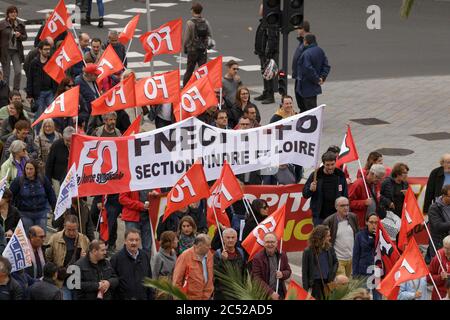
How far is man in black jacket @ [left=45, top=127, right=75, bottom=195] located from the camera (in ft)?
59.1

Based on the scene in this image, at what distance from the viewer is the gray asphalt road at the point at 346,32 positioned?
30.3 meters

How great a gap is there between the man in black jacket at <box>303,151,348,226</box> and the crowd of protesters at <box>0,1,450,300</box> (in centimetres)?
1

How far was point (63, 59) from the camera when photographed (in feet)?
71.3

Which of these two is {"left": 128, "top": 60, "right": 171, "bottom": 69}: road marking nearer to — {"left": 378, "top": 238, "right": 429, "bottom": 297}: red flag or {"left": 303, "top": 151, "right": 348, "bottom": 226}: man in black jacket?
{"left": 303, "top": 151, "right": 348, "bottom": 226}: man in black jacket

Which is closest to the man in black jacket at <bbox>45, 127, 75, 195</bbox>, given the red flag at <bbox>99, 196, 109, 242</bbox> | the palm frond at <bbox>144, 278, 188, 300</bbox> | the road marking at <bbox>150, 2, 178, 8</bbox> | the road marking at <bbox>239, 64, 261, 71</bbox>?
the red flag at <bbox>99, 196, 109, 242</bbox>

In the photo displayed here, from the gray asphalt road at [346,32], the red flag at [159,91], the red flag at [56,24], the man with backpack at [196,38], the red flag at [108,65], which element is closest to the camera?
the red flag at [159,91]

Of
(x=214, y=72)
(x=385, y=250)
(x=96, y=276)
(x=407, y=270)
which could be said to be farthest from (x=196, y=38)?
(x=407, y=270)

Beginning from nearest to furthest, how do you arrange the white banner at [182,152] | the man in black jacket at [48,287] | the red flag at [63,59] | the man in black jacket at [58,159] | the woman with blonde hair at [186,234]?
the man in black jacket at [48,287], the woman with blonde hair at [186,234], the white banner at [182,152], the man in black jacket at [58,159], the red flag at [63,59]

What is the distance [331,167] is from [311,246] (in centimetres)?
227

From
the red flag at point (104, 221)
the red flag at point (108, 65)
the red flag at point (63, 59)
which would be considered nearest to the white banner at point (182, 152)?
the red flag at point (104, 221)

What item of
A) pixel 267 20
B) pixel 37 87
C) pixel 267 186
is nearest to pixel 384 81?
pixel 267 20

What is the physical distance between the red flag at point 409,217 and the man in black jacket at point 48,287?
3703mm

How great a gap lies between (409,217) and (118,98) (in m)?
5.89

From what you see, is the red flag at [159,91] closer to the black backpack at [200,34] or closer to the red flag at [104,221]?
the red flag at [104,221]
